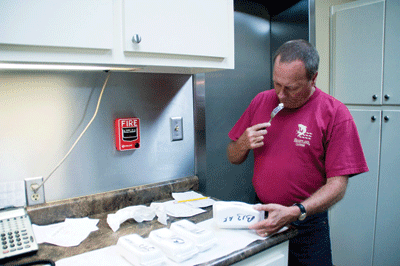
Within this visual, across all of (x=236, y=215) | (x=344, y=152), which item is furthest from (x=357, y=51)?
(x=236, y=215)

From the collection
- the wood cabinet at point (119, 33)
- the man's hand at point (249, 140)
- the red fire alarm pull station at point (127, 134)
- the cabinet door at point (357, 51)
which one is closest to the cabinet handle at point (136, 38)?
the wood cabinet at point (119, 33)

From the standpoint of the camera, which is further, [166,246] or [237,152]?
[237,152]

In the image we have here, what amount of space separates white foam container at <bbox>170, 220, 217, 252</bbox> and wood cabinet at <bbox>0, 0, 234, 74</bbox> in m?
0.58

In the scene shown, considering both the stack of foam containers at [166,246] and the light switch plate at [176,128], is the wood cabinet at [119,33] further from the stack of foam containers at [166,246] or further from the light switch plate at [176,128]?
the stack of foam containers at [166,246]

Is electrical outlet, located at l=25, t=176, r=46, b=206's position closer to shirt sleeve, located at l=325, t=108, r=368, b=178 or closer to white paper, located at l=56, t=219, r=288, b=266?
white paper, located at l=56, t=219, r=288, b=266

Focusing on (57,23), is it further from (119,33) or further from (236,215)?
(236,215)

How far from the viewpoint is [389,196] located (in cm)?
198

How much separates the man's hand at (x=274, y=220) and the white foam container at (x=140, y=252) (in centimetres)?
34

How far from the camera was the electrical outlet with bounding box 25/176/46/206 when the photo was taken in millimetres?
1173

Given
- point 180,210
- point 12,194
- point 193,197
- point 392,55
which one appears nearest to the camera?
point 12,194

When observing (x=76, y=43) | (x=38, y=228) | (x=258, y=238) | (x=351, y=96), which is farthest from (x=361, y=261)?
(x=76, y=43)

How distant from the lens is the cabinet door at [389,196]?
1.94 meters

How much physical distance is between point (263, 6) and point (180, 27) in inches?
42.1

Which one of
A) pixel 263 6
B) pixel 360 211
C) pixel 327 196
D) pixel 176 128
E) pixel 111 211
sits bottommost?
pixel 360 211
